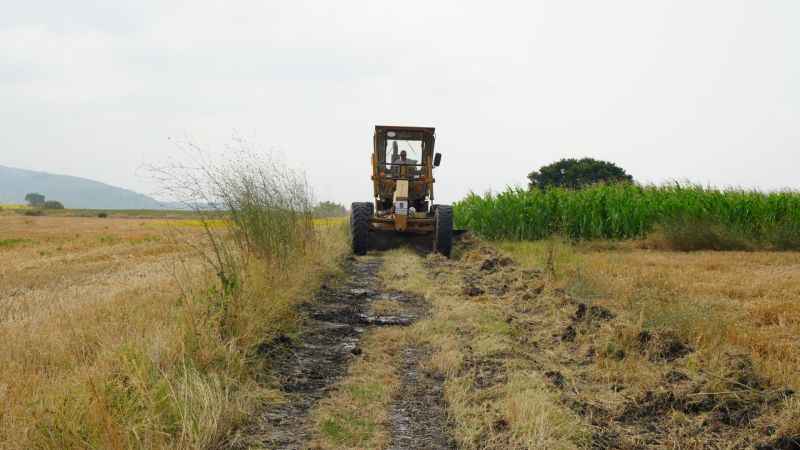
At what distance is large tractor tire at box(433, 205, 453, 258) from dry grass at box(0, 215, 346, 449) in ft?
19.5

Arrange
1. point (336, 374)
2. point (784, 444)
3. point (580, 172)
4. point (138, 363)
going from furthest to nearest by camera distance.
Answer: point (580, 172), point (336, 374), point (138, 363), point (784, 444)

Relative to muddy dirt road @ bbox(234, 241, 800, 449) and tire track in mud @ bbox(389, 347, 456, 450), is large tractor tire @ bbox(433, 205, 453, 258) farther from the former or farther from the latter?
tire track in mud @ bbox(389, 347, 456, 450)

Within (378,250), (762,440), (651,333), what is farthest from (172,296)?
(378,250)

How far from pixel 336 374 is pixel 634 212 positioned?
1387 centimetres

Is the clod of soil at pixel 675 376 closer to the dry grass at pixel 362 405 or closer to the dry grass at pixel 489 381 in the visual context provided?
the dry grass at pixel 489 381

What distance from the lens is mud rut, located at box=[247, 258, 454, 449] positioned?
13.3 ft

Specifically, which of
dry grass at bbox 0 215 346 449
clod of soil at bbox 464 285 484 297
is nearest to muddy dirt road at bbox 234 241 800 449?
dry grass at bbox 0 215 346 449

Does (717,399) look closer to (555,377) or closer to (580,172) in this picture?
(555,377)

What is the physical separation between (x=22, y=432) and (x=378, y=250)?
1211 cm

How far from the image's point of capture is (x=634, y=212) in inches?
691

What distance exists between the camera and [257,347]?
5625 millimetres

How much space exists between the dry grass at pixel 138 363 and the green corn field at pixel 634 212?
11143mm

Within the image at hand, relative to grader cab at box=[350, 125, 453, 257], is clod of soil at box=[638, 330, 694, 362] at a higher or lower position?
lower

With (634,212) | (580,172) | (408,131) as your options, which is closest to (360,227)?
(408,131)
